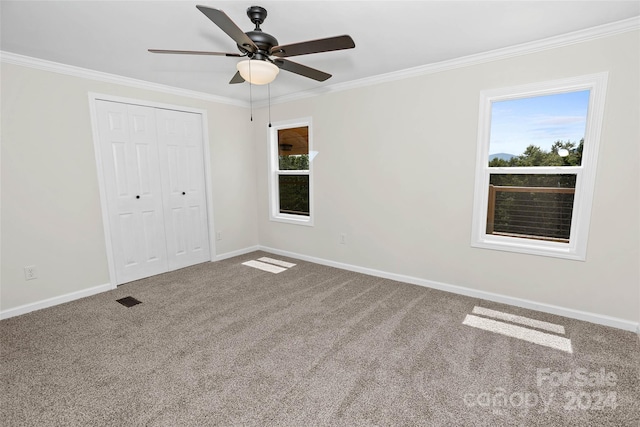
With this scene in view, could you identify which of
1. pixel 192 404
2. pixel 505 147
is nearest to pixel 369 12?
pixel 505 147

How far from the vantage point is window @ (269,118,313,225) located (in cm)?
427

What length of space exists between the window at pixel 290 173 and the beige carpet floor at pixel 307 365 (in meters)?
1.71

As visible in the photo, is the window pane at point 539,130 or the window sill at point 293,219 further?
the window sill at point 293,219

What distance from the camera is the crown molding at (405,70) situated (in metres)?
2.25

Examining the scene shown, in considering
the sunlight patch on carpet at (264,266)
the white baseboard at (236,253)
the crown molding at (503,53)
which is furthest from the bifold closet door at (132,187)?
the crown molding at (503,53)

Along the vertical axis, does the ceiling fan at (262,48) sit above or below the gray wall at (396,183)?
above

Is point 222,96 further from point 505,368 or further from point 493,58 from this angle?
point 505,368

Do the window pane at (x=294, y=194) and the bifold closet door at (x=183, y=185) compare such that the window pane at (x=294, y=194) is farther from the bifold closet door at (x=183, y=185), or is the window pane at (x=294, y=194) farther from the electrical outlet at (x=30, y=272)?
the electrical outlet at (x=30, y=272)

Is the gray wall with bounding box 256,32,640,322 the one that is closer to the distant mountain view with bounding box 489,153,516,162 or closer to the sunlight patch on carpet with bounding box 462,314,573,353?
the distant mountain view with bounding box 489,153,516,162

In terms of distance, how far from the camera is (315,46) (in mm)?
1784

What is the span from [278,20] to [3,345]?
323cm

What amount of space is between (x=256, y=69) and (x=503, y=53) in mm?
2245

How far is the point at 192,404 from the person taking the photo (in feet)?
5.55

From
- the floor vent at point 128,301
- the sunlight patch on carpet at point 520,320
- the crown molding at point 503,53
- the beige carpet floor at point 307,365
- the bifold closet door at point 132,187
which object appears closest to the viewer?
the beige carpet floor at point 307,365
